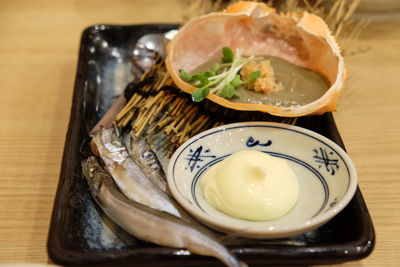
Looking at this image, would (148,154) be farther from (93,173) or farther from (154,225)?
(154,225)

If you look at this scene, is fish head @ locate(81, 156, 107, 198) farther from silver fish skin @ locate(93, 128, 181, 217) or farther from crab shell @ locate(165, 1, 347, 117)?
crab shell @ locate(165, 1, 347, 117)

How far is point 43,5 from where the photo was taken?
2658 millimetres

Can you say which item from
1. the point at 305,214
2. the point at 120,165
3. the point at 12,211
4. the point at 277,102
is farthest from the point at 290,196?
the point at 12,211

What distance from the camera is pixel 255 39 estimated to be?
1.82 m

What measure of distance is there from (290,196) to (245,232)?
0.20 meters

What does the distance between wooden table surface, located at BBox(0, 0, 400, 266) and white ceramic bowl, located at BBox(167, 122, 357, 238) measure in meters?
0.25

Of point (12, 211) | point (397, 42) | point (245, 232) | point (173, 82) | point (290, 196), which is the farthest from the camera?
point (397, 42)

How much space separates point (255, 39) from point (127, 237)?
3.47 ft

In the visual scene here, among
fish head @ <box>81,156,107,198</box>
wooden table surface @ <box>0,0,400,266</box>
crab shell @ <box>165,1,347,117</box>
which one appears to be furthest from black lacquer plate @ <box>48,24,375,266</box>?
crab shell @ <box>165,1,347,117</box>

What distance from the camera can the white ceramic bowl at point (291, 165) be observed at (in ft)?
3.57

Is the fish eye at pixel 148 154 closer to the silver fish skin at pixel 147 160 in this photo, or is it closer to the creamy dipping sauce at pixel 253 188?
the silver fish skin at pixel 147 160

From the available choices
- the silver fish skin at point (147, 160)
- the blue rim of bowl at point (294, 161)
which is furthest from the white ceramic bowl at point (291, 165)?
the silver fish skin at point (147, 160)

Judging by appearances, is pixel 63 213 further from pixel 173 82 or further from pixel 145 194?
pixel 173 82

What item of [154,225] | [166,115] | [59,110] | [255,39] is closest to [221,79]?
[166,115]
